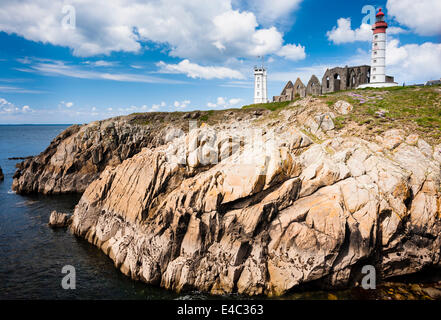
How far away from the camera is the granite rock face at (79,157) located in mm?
56375

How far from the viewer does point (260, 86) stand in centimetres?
8581

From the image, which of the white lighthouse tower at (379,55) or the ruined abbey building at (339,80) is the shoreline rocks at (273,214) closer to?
the white lighthouse tower at (379,55)

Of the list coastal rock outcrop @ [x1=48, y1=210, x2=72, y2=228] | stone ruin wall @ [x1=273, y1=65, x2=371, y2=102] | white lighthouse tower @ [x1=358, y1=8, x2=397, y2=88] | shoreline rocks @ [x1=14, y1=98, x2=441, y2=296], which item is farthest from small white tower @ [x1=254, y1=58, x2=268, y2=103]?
coastal rock outcrop @ [x1=48, y1=210, x2=72, y2=228]

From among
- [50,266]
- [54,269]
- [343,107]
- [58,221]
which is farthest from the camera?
[343,107]

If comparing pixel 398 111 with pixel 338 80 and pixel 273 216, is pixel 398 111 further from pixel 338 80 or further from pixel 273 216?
pixel 338 80

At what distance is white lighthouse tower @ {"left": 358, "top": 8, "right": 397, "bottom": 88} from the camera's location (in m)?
55.7

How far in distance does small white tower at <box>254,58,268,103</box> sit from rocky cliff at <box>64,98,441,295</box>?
5779 centimetres

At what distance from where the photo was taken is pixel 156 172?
2977 centimetres

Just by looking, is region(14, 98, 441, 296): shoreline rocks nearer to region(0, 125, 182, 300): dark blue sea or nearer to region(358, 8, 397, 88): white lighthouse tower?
region(0, 125, 182, 300): dark blue sea

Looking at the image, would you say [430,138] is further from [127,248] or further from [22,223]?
[22,223]

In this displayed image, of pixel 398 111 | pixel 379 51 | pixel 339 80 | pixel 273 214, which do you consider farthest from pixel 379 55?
pixel 273 214

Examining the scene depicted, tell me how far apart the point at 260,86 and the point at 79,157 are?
5957cm

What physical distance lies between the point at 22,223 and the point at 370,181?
4689 centimetres
